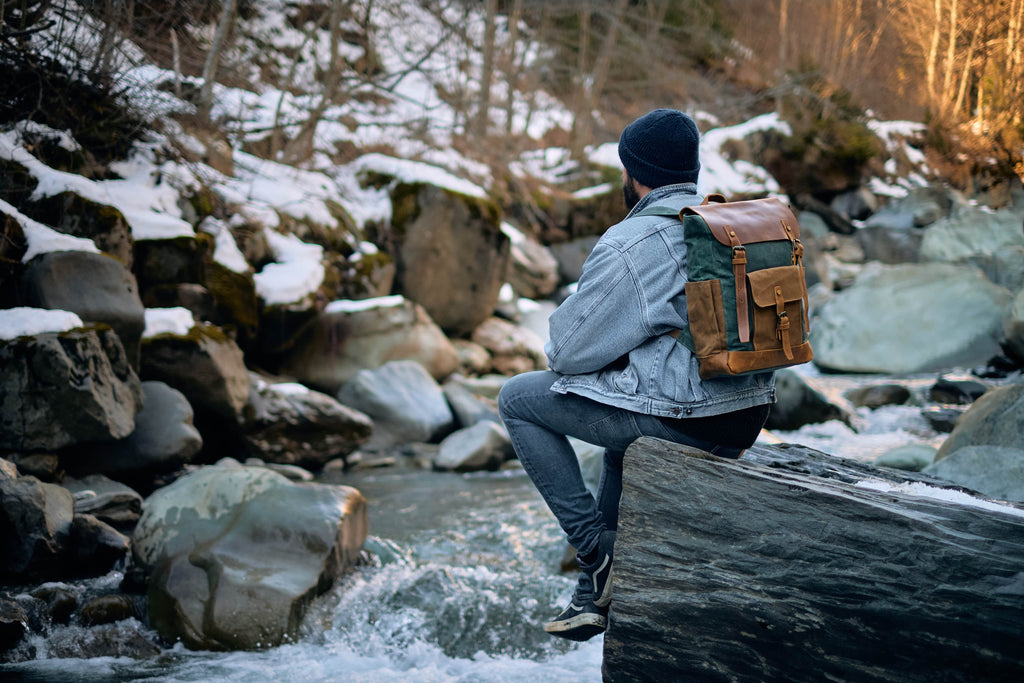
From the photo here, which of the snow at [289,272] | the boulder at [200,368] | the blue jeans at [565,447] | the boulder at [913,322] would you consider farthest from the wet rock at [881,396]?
the blue jeans at [565,447]

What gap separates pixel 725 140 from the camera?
1934 cm

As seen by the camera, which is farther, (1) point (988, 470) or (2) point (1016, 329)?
(2) point (1016, 329)

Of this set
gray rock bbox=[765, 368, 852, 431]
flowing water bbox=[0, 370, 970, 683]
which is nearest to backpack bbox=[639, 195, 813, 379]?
flowing water bbox=[0, 370, 970, 683]

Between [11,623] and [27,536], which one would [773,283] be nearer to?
[11,623]

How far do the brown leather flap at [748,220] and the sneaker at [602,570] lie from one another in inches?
42.3

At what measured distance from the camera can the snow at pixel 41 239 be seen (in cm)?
559

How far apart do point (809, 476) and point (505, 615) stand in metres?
2.20

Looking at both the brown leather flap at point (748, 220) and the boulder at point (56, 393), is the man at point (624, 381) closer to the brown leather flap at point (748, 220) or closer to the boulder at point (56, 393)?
the brown leather flap at point (748, 220)

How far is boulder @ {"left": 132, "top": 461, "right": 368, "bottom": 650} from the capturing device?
3893 mm

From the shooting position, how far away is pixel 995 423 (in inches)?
187

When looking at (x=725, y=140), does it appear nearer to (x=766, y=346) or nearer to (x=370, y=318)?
(x=370, y=318)

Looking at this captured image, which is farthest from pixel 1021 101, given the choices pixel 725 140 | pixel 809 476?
pixel 725 140

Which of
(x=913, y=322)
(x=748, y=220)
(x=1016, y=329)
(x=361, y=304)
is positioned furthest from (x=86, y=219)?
(x=913, y=322)

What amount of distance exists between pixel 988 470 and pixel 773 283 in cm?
252
